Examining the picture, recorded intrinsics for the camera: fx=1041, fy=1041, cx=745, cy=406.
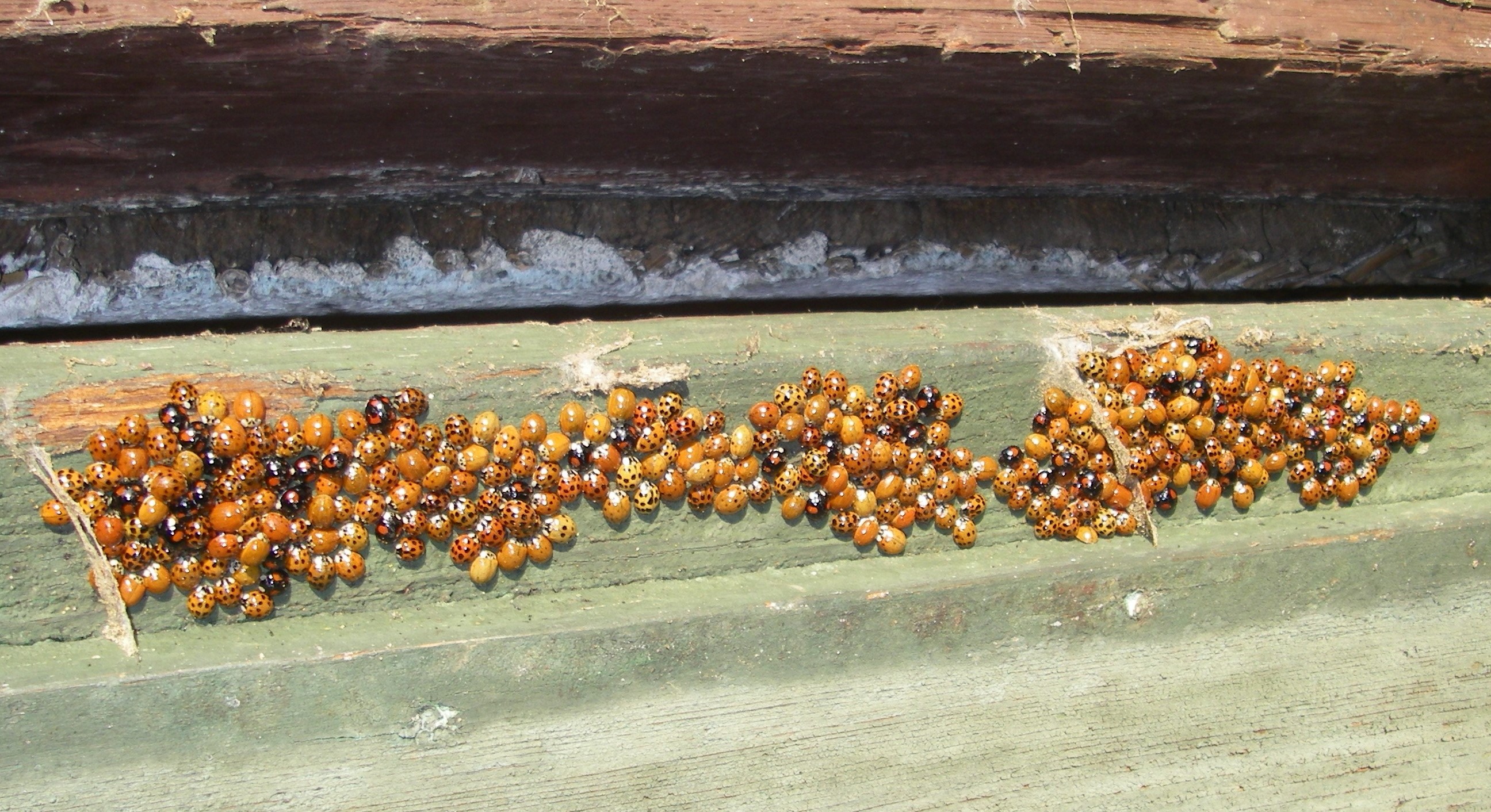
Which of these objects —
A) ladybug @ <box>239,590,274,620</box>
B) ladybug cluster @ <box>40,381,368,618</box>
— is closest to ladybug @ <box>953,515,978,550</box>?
ladybug cluster @ <box>40,381,368,618</box>

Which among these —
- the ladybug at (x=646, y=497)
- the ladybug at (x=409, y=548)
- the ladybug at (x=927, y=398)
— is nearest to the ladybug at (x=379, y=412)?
the ladybug at (x=409, y=548)

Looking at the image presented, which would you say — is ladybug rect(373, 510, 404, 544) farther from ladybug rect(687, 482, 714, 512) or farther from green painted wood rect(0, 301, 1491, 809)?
ladybug rect(687, 482, 714, 512)

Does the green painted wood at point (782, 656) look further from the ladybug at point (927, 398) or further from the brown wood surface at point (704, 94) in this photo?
the brown wood surface at point (704, 94)

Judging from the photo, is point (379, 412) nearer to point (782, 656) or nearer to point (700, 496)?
point (700, 496)

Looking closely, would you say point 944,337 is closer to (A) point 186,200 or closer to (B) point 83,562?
(A) point 186,200

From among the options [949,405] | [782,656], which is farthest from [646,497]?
[949,405]
